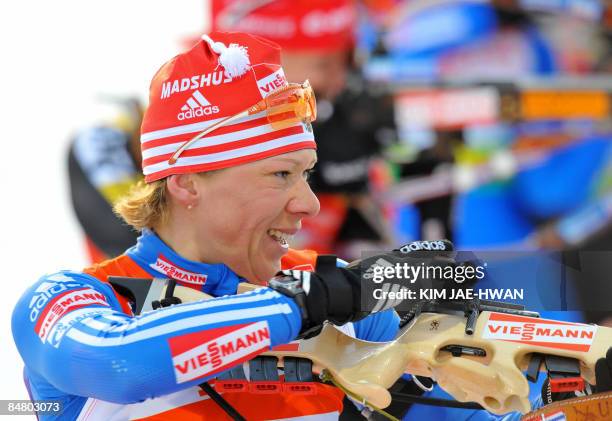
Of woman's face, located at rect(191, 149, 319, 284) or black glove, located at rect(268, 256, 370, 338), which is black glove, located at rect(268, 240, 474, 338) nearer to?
black glove, located at rect(268, 256, 370, 338)

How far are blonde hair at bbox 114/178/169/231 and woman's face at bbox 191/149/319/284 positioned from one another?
111 mm

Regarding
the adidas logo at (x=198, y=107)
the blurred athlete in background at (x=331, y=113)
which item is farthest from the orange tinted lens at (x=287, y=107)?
the blurred athlete in background at (x=331, y=113)

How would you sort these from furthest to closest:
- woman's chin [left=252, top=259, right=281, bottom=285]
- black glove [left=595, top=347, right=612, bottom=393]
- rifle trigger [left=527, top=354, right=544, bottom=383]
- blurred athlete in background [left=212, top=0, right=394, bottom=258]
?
blurred athlete in background [left=212, top=0, right=394, bottom=258]
woman's chin [left=252, top=259, right=281, bottom=285]
rifle trigger [left=527, top=354, right=544, bottom=383]
black glove [left=595, top=347, right=612, bottom=393]

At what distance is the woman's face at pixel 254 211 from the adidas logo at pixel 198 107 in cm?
14

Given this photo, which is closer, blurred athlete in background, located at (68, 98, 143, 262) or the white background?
blurred athlete in background, located at (68, 98, 143, 262)

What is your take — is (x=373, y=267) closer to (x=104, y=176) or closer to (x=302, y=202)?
(x=302, y=202)

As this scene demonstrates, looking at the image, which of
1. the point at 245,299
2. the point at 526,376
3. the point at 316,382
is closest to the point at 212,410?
the point at 316,382

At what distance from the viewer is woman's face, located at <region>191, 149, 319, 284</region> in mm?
2873

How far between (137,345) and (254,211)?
1.96 ft

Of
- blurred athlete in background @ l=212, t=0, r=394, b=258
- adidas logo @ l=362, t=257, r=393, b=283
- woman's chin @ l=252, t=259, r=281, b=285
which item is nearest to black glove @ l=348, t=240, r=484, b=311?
adidas logo @ l=362, t=257, r=393, b=283

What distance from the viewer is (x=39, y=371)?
258 centimetres

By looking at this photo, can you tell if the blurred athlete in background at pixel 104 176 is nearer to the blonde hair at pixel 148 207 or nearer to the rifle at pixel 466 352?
the blonde hair at pixel 148 207

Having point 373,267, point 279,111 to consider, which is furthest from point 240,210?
point 373,267

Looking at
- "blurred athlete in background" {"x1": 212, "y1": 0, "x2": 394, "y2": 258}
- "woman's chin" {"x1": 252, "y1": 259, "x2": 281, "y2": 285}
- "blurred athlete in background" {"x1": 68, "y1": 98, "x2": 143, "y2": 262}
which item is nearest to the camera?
"woman's chin" {"x1": 252, "y1": 259, "x2": 281, "y2": 285}
